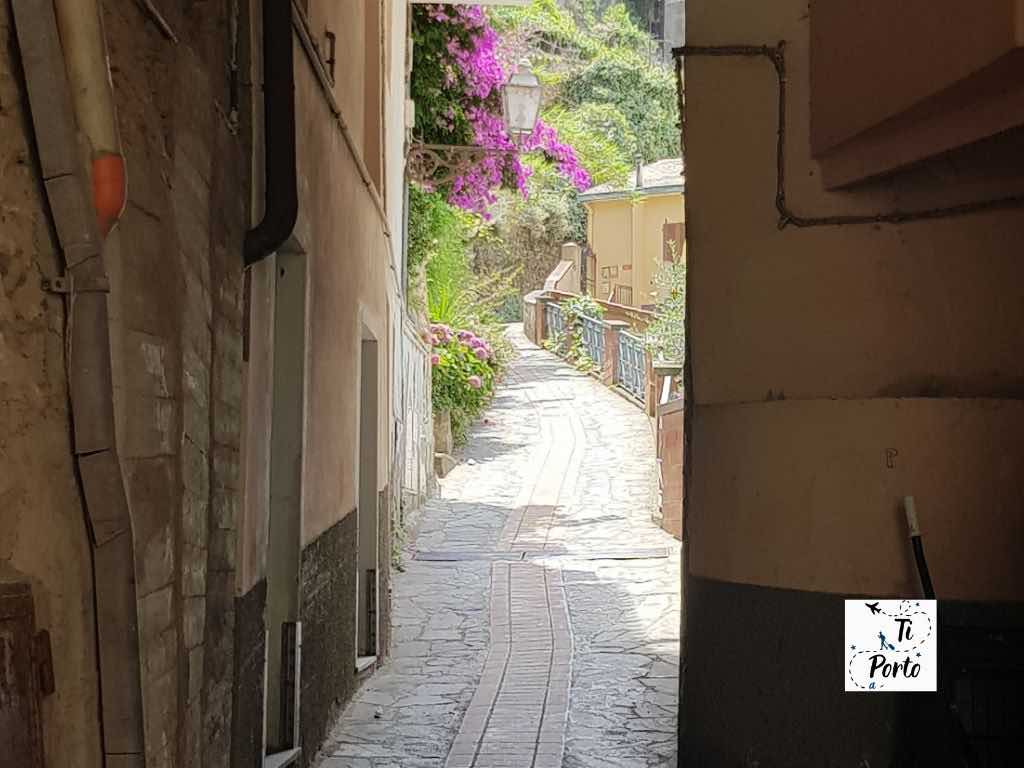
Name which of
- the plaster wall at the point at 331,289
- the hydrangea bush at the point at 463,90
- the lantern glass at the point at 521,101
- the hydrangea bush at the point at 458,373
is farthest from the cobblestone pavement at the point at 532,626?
the lantern glass at the point at 521,101

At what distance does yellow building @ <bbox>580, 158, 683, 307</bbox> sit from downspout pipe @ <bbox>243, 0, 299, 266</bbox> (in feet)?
99.6

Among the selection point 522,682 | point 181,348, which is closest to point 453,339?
point 522,682

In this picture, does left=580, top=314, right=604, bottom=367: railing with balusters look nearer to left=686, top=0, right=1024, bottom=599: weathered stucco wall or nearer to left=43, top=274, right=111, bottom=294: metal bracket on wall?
left=686, top=0, right=1024, bottom=599: weathered stucco wall

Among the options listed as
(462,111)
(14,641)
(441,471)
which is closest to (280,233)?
(14,641)

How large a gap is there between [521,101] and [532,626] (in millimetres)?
5680

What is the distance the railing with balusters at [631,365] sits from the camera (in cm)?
2483

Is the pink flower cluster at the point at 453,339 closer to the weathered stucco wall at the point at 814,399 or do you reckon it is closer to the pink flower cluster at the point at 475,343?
the pink flower cluster at the point at 475,343

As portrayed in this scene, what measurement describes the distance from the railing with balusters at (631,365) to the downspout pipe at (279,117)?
1850cm

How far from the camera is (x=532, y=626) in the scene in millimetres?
10836

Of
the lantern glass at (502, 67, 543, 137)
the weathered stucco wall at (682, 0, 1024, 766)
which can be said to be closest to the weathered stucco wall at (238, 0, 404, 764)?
the weathered stucco wall at (682, 0, 1024, 766)

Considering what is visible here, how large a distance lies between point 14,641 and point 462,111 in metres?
13.5

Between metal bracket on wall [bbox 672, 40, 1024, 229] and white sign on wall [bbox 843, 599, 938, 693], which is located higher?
metal bracket on wall [bbox 672, 40, 1024, 229]

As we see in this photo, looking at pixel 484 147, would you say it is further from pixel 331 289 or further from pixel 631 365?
pixel 631 365

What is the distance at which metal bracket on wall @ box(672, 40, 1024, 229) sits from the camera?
5.80m
